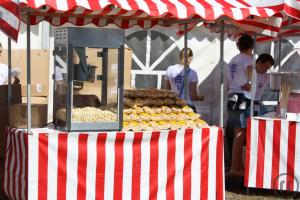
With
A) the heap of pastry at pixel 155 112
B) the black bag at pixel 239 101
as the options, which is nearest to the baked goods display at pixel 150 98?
the heap of pastry at pixel 155 112

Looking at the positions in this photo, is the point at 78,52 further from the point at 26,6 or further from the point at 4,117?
the point at 4,117

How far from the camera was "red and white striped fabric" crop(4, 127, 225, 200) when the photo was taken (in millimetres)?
5023

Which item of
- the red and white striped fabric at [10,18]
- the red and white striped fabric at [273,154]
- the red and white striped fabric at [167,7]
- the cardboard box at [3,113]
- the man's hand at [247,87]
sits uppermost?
the red and white striped fabric at [167,7]

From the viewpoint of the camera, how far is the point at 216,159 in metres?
5.62

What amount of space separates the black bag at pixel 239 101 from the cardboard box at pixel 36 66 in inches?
103

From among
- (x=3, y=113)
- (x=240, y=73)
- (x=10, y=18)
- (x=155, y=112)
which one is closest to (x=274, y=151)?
(x=240, y=73)

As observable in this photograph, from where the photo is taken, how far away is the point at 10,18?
467 cm

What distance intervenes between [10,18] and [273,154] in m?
3.00

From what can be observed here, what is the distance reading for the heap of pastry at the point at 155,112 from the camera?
17.7 feet

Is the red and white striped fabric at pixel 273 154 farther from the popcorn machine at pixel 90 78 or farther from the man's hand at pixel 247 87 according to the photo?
the popcorn machine at pixel 90 78

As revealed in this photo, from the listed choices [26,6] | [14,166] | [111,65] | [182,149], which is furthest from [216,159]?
[26,6]

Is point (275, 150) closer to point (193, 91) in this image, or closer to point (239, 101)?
point (239, 101)

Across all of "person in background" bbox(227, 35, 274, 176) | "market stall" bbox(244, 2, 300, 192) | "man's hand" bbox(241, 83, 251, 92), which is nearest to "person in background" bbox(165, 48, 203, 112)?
"person in background" bbox(227, 35, 274, 176)

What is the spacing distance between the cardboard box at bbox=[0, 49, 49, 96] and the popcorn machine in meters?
3.13
